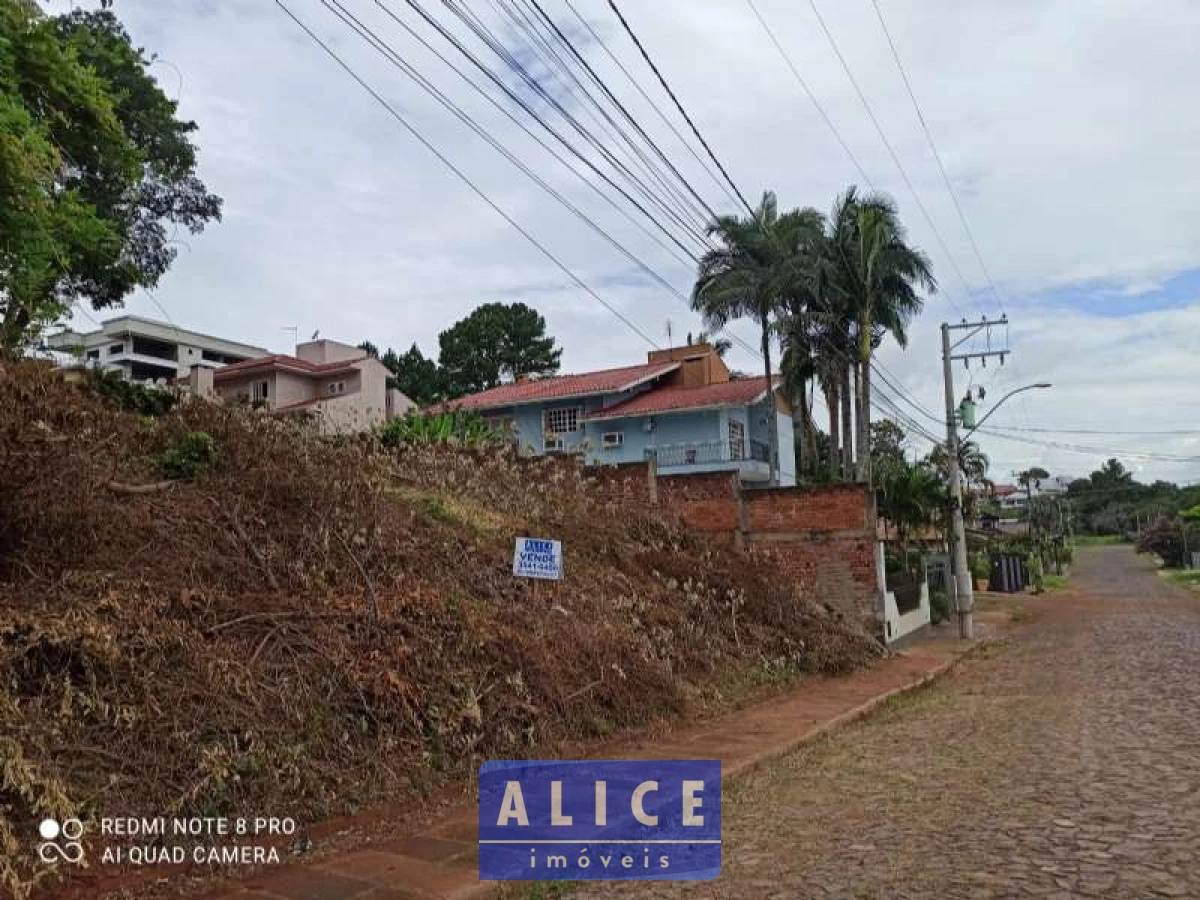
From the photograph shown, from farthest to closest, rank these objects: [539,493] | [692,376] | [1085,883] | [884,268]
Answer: [692,376], [884,268], [539,493], [1085,883]

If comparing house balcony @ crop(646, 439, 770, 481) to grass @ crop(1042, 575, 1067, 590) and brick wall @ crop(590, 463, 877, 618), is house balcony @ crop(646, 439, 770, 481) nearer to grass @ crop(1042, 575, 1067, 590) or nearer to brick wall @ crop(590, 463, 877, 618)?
brick wall @ crop(590, 463, 877, 618)

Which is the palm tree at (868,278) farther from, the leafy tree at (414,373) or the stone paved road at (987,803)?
the leafy tree at (414,373)

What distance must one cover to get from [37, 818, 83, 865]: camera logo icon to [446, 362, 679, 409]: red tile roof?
31267 mm

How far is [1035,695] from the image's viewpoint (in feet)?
40.7

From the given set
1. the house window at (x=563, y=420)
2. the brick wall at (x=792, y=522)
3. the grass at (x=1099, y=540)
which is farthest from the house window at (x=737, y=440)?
the grass at (x=1099, y=540)

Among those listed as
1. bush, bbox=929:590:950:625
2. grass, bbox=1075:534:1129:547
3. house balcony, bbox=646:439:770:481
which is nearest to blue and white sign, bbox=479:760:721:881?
bush, bbox=929:590:950:625

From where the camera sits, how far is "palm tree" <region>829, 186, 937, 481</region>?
96.1 feet

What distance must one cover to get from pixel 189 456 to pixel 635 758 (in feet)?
15.7

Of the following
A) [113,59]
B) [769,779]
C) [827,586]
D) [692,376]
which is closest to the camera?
[769,779]

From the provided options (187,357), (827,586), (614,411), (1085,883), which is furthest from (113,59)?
(187,357)

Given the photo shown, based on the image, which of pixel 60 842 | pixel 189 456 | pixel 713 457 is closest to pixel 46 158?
pixel 189 456

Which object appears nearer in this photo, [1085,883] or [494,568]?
[1085,883]

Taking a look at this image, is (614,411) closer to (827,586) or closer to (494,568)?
(827,586)

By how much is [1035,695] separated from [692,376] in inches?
1079
